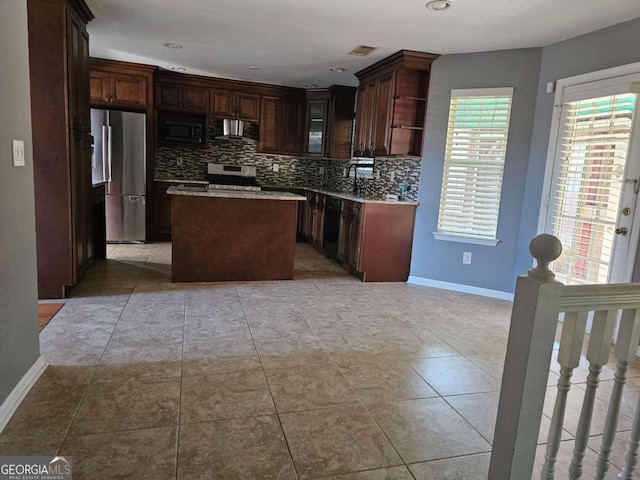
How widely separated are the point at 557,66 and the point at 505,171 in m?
0.96

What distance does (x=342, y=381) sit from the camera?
2.28 metres

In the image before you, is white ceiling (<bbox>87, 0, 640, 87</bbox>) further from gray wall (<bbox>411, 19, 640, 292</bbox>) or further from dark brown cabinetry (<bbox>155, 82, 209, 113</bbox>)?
dark brown cabinetry (<bbox>155, 82, 209, 113</bbox>)

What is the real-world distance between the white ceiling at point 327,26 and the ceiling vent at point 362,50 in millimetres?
73

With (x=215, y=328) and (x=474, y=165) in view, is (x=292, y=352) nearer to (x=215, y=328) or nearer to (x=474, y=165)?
(x=215, y=328)

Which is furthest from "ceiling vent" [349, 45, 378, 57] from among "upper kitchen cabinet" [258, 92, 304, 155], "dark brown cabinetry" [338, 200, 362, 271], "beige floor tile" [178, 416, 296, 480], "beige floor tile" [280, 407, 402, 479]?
"beige floor tile" [178, 416, 296, 480]

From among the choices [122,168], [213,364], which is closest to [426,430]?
[213,364]

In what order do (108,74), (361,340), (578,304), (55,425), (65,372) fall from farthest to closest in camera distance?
(108,74) → (361,340) → (65,372) → (55,425) → (578,304)

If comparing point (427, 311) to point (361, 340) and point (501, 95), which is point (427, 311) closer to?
point (361, 340)

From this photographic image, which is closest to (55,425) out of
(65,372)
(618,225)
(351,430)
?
(65,372)

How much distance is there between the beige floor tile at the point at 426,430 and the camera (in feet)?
5.73

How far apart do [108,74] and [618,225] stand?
231 inches

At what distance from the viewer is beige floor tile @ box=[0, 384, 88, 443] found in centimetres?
170

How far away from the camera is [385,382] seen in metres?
2.30

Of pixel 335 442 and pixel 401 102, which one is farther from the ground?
pixel 401 102
